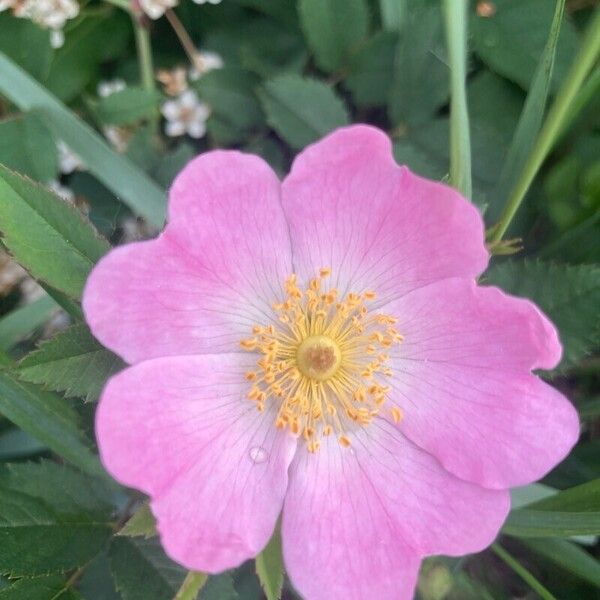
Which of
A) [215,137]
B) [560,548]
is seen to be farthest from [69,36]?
[560,548]

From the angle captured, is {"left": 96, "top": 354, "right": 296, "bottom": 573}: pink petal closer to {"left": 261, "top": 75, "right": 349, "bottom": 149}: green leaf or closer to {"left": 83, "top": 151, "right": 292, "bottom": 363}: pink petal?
{"left": 83, "top": 151, "right": 292, "bottom": 363}: pink petal

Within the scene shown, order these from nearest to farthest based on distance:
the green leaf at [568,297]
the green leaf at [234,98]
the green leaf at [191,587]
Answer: the green leaf at [191,587] < the green leaf at [568,297] < the green leaf at [234,98]

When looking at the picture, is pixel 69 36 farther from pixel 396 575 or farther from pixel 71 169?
pixel 396 575

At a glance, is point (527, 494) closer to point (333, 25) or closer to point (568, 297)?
point (568, 297)

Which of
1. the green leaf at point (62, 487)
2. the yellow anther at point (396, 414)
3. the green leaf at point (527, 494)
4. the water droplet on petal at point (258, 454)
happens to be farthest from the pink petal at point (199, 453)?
the green leaf at point (527, 494)

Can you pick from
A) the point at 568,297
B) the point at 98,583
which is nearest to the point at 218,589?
the point at 98,583

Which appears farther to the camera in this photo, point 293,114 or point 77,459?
point 293,114

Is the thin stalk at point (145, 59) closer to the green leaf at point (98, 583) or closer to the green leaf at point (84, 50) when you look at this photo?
the green leaf at point (84, 50)
